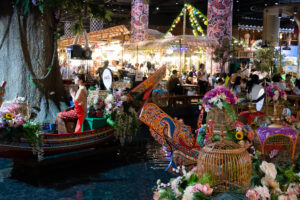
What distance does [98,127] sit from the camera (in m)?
6.05

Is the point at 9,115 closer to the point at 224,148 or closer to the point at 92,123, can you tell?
the point at 92,123

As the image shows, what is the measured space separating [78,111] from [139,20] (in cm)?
1192

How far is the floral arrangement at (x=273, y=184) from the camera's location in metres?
2.19

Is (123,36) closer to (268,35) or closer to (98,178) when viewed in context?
(268,35)

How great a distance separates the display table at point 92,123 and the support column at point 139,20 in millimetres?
11312

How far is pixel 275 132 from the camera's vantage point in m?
4.45

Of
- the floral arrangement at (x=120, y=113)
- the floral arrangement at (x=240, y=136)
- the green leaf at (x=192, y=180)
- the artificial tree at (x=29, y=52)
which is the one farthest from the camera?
the artificial tree at (x=29, y=52)

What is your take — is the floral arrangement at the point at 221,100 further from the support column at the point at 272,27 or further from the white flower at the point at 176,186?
the support column at the point at 272,27

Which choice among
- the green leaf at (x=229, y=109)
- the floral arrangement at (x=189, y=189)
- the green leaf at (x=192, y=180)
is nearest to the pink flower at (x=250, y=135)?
the green leaf at (x=229, y=109)

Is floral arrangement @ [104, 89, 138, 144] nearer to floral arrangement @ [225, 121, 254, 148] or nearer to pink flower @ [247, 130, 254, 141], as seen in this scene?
floral arrangement @ [225, 121, 254, 148]

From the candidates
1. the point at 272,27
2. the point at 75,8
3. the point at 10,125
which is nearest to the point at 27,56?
the point at 75,8

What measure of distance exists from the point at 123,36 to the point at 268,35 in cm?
727

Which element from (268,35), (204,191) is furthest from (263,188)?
(268,35)

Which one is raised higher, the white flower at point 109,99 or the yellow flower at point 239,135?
the white flower at point 109,99
